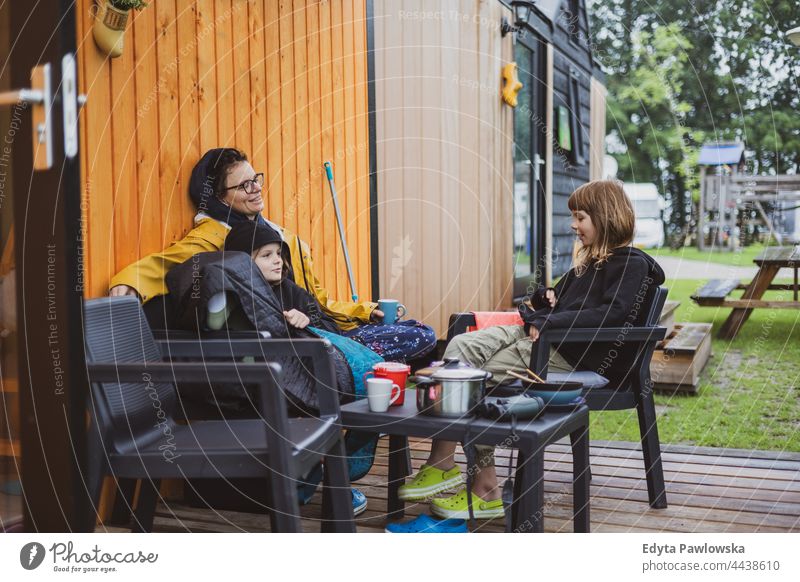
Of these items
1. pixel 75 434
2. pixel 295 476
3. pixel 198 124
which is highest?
pixel 198 124

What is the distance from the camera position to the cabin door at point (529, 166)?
7090 mm

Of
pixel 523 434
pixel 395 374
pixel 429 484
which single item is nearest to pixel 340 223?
pixel 429 484

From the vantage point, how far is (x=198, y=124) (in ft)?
9.96

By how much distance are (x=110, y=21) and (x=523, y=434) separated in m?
1.66

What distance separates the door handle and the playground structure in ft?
18.9

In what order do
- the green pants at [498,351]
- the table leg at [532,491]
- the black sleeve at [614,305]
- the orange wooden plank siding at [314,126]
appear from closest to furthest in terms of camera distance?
1. the table leg at [532,491]
2. the black sleeve at [614,305]
3. the green pants at [498,351]
4. the orange wooden plank siding at [314,126]

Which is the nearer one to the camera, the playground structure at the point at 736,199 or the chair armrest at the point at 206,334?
the chair armrest at the point at 206,334

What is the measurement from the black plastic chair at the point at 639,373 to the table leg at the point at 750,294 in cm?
409

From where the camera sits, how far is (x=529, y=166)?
24.9 ft

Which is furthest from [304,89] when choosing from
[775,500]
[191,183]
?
[775,500]

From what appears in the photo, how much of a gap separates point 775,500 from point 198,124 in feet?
7.73

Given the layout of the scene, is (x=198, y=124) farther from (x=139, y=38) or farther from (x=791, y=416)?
(x=791, y=416)

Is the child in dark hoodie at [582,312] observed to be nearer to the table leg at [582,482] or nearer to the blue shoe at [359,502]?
the blue shoe at [359,502]

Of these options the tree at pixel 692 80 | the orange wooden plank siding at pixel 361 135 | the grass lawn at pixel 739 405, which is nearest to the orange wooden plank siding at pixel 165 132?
the orange wooden plank siding at pixel 361 135
